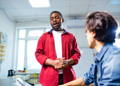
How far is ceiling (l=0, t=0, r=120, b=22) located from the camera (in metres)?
4.44

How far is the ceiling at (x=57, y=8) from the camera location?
4.44 meters

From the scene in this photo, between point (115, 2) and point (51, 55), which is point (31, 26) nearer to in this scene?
point (115, 2)

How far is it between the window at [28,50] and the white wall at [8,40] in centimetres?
35

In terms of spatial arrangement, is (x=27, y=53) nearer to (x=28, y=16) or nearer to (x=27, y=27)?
(x=27, y=27)

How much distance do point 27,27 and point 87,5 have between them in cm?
222

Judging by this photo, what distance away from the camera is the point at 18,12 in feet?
16.9

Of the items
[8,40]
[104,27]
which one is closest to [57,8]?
[8,40]

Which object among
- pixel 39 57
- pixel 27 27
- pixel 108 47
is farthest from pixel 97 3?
pixel 108 47

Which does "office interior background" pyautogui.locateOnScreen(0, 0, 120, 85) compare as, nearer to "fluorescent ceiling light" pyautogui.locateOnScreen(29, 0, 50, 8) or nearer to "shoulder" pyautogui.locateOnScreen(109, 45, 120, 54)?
"fluorescent ceiling light" pyautogui.locateOnScreen(29, 0, 50, 8)

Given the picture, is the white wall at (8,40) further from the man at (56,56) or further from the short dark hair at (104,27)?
the short dark hair at (104,27)

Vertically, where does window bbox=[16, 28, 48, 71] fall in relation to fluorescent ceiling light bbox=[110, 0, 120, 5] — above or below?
below

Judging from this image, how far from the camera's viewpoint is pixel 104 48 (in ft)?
3.22

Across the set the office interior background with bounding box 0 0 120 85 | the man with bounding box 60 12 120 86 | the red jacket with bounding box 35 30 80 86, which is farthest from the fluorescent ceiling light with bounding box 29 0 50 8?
the man with bounding box 60 12 120 86

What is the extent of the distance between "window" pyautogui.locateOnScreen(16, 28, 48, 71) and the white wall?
35 cm
